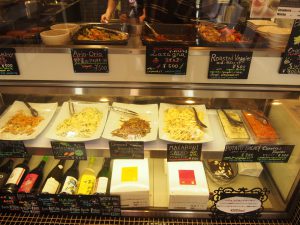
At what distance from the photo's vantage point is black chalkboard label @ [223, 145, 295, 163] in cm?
147

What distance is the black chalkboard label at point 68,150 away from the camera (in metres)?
1.48

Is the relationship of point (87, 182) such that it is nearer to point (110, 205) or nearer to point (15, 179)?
point (110, 205)

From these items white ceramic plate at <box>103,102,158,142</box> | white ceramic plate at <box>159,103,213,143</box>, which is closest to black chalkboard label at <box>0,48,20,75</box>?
white ceramic plate at <box>103,102,158,142</box>

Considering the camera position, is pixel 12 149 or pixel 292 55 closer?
pixel 292 55

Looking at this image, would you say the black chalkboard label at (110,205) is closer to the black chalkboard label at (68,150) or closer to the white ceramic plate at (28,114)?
the black chalkboard label at (68,150)

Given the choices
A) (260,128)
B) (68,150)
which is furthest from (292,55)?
(68,150)

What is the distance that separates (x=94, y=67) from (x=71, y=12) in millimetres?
433

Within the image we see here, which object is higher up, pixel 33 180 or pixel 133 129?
pixel 133 129

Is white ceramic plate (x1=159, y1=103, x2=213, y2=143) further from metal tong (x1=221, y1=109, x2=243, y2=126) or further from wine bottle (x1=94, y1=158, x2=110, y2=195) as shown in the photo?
wine bottle (x1=94, y1=158, x2=110, y2=195)

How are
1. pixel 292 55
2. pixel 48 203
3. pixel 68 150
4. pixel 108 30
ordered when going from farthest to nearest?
pixel 48 203 < pixel 68 150 < pixel 108 30 < pixel 292 55

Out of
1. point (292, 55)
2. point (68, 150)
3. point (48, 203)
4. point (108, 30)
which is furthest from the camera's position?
point (48, 203)

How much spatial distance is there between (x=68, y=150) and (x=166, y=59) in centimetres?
73

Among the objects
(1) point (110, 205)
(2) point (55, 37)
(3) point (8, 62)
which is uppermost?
(2) point (55, 37)

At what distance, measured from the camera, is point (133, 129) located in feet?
5.24
